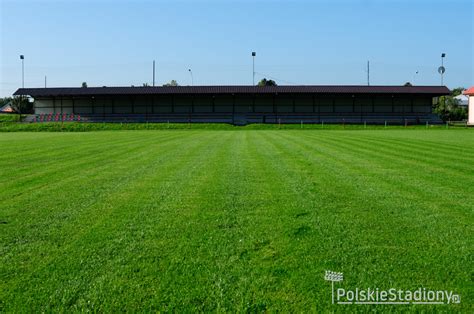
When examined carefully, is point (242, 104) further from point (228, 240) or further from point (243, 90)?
point (228, 240)

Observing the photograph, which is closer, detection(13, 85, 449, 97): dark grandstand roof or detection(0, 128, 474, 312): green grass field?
detection(0, 128, 474, 312): green grass field

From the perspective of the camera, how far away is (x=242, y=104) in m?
61.2

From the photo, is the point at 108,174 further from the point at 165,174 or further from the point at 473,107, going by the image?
the point at 473,107

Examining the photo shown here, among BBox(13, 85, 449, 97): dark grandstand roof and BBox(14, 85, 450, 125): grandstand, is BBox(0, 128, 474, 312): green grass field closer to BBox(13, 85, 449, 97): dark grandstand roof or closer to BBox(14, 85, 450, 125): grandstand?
BBox(13, 85, 449, 97): dark grandstand roof

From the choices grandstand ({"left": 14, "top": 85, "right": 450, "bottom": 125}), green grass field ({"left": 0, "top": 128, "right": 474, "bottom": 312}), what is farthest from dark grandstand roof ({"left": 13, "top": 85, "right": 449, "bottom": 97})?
green grass field ({"left": 0, "top": 128, "right": 474, "bottom": 312})

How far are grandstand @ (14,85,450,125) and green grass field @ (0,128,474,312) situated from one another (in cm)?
4983

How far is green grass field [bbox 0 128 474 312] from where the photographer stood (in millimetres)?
3686

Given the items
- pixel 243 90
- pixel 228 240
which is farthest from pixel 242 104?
pixel 228 240

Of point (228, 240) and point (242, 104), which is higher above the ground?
point (242, 104)

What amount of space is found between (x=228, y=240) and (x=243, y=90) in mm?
53893

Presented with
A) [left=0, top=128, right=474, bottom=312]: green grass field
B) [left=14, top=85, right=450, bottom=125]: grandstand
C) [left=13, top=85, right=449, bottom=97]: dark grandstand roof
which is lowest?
[left=0, top=128, right=474, bottom=312]: green grass field

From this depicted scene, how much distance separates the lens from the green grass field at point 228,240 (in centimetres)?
369

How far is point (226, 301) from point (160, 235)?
1.97m

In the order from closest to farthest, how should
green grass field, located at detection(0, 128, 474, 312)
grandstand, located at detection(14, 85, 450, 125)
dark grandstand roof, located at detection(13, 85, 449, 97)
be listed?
green grass field, located at detection(0, 128, 474, 312) → dark grandstand roof, located at detection(13, 85, 449, 97) → grandstand, located at detection(14, 85, 450, 125)
